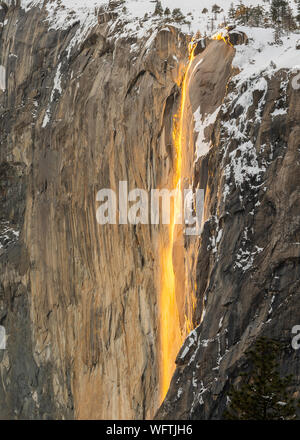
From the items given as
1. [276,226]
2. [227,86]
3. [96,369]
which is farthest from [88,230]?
[276,226]

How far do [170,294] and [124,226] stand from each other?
5.78m

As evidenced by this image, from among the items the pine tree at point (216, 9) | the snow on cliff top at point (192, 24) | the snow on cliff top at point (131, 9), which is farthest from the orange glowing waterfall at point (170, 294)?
the pine tree at point (216, 9)

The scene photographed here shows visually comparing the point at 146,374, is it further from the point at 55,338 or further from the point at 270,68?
the point at 270,68

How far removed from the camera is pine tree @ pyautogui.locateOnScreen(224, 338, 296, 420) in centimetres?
3198

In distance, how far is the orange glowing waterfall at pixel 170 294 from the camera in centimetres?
4506

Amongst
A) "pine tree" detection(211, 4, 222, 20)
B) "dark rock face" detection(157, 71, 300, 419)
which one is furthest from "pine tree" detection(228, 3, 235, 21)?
"dark rock face" detection(157, 71, 300, 419)

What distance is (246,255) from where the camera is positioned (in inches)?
1464

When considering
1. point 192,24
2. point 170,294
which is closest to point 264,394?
point 170,294

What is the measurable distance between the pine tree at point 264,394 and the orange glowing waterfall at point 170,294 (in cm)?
1151

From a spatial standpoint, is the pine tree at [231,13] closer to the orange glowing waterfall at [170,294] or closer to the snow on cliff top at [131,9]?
the snow on cliff top at [131,9]

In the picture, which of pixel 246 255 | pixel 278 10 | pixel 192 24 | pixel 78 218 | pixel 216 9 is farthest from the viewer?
pixel 216 9

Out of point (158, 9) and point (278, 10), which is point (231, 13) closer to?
point (158, 9)

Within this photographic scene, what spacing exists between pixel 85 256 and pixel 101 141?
511 centimetres

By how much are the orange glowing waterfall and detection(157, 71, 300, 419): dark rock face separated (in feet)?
18.8
